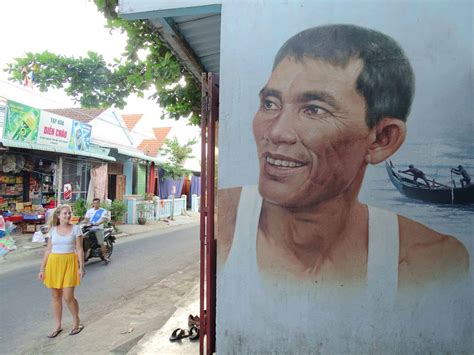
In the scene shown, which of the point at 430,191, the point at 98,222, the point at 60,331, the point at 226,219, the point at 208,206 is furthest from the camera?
the point at 98,222

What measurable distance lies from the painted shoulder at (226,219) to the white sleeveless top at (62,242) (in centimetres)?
265

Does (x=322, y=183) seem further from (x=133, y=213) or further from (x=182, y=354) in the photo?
(x=133, y=213)

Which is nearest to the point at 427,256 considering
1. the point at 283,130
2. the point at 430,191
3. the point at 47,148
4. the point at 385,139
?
the point at 430,191

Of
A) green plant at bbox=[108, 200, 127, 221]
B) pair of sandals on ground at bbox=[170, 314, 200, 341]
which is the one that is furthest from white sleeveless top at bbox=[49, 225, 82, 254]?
green plant at bbox=[108, 200, 127, 221]

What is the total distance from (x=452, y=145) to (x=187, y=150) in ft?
62.1

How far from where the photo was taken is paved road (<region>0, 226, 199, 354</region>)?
463cm

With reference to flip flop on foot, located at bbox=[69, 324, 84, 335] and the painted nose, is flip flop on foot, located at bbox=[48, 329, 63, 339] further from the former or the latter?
the painted nose

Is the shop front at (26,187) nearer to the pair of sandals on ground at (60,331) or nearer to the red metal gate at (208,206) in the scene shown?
the pair of sandals on ground at (60,331)

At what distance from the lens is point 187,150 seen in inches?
829

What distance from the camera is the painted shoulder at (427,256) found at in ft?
8.81

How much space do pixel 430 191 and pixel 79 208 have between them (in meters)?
12.1

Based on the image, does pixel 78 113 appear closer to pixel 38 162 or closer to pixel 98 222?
pixel 38 162

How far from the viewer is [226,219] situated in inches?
111

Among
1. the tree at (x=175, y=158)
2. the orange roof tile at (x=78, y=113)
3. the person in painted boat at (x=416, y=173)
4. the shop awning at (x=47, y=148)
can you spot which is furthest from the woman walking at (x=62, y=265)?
the tree at (x=175, y=158)
